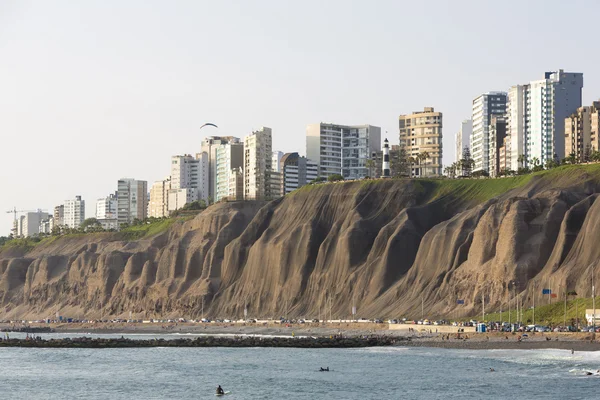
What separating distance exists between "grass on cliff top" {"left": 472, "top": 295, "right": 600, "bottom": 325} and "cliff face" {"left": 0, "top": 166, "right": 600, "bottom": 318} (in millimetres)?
2464

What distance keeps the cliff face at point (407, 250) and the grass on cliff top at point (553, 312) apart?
2464 millimetres

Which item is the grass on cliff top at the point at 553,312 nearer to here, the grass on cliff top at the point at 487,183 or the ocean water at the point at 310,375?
the ocean water at the point at 310,375

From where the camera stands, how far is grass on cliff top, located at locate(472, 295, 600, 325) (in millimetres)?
123769

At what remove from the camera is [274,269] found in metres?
183

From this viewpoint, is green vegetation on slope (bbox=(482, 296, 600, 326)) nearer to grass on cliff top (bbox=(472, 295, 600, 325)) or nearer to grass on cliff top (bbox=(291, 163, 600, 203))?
grass on cliff top (bbox=(472, 295, 600, 325))

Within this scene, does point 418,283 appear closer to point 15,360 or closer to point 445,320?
point 445,320

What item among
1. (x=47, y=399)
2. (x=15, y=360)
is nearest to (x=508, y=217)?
(x=15, y=360)

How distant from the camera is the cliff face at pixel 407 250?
142875 mm

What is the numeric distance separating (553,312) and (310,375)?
4036cm

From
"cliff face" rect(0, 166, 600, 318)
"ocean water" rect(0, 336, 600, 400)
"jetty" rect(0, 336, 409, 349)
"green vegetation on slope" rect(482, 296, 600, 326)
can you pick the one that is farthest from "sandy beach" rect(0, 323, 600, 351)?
"green vegetation on slope" rect(482, 296, 600, 326)

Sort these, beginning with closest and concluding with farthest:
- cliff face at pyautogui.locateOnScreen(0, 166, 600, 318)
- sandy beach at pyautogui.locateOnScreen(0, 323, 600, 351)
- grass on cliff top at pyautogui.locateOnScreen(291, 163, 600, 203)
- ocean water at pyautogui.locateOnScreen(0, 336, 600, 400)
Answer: ocean water at pyautogui.locateOnScreen(0, 336, 600, 400), sandy beach at pyautogui.locateOnScreen(0, 323, 600, 351), cliff face at pyautogui.locateOnScreen(0, 166, 600, 318), grass on cliff top at pyautogui.locateOnScreen(291, 163, 600, 203)

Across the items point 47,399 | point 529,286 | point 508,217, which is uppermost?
point 508,217

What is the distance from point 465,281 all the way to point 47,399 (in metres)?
74.0

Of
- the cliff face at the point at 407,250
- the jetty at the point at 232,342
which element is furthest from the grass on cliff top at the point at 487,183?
the jetty at the point at 232,342
